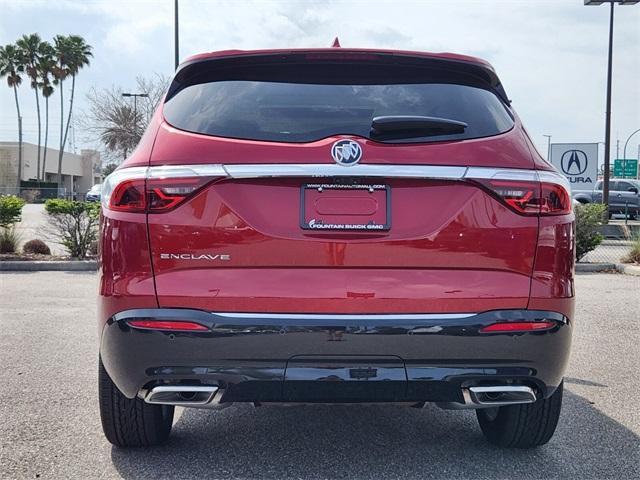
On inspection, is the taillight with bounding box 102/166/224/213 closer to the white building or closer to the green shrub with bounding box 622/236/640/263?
the green shrub with bounding box 622/236/640/263

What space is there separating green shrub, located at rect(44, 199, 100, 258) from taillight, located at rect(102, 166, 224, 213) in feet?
33.6

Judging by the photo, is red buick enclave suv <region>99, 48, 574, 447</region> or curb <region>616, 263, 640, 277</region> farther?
curb <region>616, 263, 640, 277</region>

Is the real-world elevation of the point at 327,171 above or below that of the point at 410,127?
below

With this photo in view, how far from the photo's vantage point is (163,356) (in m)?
2.62

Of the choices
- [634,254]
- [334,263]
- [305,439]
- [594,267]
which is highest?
[334,263]

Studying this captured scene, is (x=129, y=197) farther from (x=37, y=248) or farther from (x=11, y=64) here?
(x=11, y=64)

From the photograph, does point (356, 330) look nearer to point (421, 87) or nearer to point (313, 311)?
point (313, 311)

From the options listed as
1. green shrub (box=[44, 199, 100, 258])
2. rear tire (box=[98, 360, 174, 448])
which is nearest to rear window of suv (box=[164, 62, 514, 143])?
rear tire (box=[98, 360, 174, 448])

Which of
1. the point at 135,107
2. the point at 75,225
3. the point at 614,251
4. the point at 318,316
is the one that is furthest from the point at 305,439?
the point at 135,107

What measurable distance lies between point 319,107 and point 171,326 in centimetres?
107

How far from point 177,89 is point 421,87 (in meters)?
1.08

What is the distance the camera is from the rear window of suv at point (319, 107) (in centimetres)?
273

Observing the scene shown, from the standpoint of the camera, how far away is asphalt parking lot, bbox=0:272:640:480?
3152mm

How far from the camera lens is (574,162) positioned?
71.1ft
